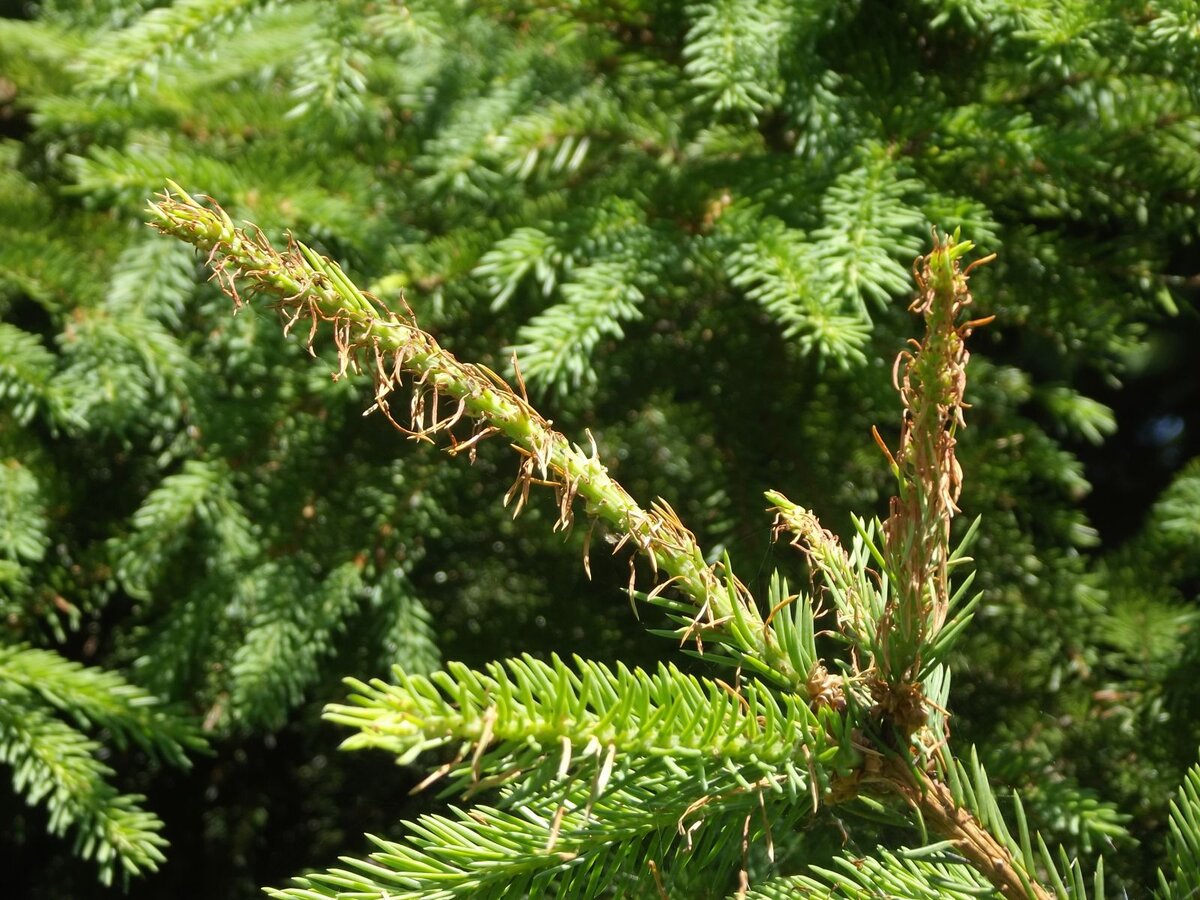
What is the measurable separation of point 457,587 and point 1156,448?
959 millimetres

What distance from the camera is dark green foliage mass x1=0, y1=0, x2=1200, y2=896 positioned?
751 millimetres

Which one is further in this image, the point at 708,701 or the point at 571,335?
the point at 571,335

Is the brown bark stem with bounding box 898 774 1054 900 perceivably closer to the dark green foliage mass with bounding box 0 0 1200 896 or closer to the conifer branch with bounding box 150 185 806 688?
the conifer branch with bounding box 150 185 806 688

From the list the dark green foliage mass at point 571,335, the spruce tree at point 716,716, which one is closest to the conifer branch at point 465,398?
the spruce tree at point 716,716

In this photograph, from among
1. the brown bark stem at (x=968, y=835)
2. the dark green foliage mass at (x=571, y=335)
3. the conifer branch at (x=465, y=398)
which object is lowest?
the dark green foliage mass at (x=571, y=335)

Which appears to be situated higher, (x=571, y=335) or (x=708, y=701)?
(x=708, y=701)

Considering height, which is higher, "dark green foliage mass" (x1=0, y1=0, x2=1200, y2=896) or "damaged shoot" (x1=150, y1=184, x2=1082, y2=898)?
"damaged shoot" (x1=150, y1=184, x2=1082, y2=898)

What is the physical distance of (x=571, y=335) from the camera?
732 mm

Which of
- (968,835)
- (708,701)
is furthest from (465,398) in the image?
(968,835)

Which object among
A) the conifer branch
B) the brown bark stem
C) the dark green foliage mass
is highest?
the conifer branch

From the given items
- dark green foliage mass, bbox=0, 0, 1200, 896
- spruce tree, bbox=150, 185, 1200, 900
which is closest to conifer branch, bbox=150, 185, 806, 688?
spruce tree, bbox=150, 185, 1200, 900

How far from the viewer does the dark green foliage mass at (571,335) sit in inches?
29.6

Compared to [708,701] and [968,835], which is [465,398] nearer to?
[708,701]

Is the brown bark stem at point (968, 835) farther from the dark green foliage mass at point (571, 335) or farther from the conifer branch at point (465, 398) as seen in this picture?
the dark green foliage mass at point (571, 335)
